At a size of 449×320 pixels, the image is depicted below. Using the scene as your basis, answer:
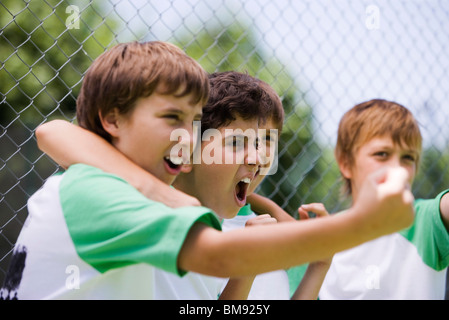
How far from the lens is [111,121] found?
1.09 metres

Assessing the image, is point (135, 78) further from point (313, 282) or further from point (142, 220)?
point (313, 282)

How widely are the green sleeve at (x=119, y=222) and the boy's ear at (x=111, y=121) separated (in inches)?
6.3

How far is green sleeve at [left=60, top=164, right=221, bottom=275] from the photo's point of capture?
0.79m

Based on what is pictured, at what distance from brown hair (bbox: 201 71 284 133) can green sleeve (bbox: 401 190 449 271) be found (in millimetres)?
548

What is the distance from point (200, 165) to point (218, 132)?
91 millimetres

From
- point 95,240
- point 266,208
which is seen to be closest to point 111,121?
point 95,240

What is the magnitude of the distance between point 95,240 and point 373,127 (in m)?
1.13

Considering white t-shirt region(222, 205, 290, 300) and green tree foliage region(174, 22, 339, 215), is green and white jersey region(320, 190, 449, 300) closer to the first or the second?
white t-shirt region(222, 205, 290, 300)

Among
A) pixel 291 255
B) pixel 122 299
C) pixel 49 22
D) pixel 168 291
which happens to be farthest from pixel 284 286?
pixel 49 22

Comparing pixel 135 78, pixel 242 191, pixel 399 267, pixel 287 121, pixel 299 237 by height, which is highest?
pixel 135 78

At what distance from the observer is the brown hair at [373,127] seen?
1736mm

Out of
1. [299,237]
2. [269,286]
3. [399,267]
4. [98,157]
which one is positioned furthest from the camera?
[399,267]

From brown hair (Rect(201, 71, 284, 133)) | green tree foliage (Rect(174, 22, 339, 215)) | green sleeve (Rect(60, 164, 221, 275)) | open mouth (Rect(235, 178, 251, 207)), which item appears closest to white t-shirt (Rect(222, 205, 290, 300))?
open mouth (Rect(235, 178, 251, 207))

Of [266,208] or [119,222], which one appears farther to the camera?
[266,208]
